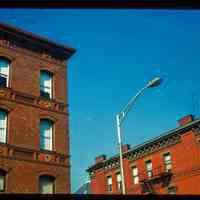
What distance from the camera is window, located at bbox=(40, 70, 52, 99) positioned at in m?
24.6

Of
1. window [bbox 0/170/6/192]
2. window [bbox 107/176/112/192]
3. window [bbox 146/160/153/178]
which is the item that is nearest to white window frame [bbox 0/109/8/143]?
window [bbox 0/170/6/192]

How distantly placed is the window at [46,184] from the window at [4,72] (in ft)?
19.4

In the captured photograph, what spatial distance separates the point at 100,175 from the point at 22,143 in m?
27.8

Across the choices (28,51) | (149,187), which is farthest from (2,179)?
(149,187)

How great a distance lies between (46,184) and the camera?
863 inches

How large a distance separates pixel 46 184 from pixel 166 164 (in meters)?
19.0

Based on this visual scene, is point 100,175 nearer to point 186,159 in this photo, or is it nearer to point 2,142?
point 186,159

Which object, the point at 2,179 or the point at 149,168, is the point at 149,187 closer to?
the point at 149,168

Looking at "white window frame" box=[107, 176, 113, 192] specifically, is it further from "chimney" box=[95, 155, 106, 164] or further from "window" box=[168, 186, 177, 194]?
"window" box=[168, 186, 177, 194]

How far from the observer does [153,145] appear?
40.4 m

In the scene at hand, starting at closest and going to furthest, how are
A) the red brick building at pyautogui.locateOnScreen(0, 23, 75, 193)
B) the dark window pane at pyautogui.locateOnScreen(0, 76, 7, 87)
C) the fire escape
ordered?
→ the red brick building at pyautogui.locateOnScreen(0, 23, 75, 193) < the dark window pane at pyautogui.locateOnScreen(0, 76, 7, 87) < the fire escape
